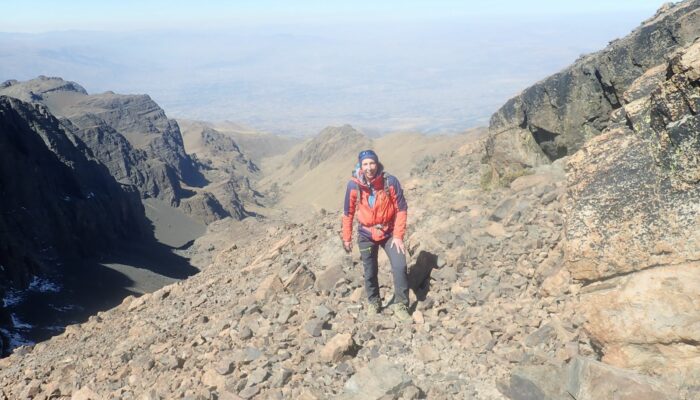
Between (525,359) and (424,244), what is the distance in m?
3.88

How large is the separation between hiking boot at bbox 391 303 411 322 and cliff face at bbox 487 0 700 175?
17.9 feet

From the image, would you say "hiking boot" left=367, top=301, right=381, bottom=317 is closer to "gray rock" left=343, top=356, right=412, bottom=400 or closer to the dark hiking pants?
the dark hiking pants

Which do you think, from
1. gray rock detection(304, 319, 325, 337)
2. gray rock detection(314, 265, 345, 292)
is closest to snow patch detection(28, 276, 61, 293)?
gray rock detection(314, 265, 345, 292)

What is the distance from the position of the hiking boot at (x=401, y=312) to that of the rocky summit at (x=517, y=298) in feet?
0.39

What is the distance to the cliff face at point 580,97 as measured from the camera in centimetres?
1017

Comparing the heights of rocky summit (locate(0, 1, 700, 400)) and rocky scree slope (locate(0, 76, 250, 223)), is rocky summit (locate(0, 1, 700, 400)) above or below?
above

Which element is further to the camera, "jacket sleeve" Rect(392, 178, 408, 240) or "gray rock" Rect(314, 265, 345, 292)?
"gray rock" Rect(314, 265, 345, 292)

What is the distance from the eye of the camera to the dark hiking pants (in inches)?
294

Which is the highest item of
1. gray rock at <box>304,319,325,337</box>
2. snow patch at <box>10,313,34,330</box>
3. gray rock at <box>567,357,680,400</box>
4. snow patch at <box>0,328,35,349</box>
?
gray rock at <box>567,357,680,400</box>

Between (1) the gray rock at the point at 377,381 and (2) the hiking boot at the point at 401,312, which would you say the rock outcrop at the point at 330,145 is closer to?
(2) the hiking boot at the point at 401,312

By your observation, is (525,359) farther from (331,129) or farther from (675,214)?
(331,129)

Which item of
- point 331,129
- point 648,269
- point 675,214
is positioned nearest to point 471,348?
point 648,269

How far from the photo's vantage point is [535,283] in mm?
7402

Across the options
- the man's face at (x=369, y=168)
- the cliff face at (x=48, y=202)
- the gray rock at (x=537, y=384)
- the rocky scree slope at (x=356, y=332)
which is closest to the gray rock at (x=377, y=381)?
the rocky scree slope at (x=356, y=332)
